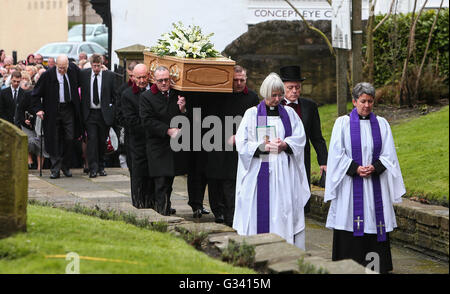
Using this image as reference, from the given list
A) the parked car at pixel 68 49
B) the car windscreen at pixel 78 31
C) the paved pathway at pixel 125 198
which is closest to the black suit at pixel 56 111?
the paved pathway at pixel 125 198

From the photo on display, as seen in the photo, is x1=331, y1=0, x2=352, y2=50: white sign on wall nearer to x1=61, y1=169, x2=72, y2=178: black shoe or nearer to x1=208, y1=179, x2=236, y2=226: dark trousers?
x1=208, y1=179, x2=236, y2=226: dark trousers

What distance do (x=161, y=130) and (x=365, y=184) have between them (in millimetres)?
3038

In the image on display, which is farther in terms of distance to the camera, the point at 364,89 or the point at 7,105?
the point at 7,105

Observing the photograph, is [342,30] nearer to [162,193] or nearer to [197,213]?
[197,213]

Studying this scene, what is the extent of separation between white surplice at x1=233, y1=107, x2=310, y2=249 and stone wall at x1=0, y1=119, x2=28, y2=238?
254 centimetres

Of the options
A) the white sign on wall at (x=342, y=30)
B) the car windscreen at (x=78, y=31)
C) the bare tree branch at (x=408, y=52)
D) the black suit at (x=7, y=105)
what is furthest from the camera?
the car windscreen at (x=78, y=31)

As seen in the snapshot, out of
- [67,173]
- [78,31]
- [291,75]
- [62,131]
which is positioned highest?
[78,31]

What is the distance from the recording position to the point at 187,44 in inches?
425

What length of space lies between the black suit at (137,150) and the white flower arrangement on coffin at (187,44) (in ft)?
3.05

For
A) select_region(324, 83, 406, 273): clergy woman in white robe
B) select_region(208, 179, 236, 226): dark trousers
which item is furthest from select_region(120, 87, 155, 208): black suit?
select_region(324, 83, 406, 273): clergy woman in white robe

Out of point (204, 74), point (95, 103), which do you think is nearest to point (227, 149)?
point (204, 74)

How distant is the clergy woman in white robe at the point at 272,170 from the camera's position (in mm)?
9195

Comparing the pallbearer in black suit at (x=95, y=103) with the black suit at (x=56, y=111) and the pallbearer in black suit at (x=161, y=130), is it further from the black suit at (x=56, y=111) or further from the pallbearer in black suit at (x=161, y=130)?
the pallbearer in black suit at (x=161, y=130)

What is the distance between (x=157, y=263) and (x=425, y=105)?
1087cm
